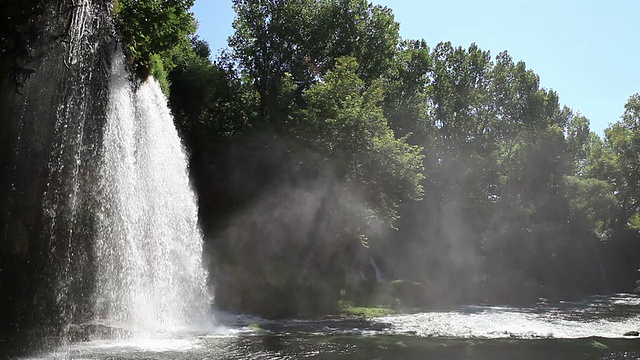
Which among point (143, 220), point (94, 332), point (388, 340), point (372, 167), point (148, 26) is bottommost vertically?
point (388, 340)

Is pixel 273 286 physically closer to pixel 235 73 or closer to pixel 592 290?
Answer: pixel 235 73

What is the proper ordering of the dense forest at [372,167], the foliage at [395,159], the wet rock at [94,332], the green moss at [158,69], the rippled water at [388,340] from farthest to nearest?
the foliage at [395,159], the dense forest at [372,167], the green moss at [158,69], the wet rock at [94,332], the rippled water at [388,340]

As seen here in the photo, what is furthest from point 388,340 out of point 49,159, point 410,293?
point 410,293

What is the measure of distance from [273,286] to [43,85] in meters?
17.2

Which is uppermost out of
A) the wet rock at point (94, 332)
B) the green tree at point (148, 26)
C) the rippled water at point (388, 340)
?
the green tree at point (148, 26)

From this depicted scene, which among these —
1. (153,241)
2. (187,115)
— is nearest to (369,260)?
(187,115)

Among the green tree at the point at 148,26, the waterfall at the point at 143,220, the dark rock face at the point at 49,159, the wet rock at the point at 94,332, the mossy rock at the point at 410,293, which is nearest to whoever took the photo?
the dark rock face at the point at 49,159

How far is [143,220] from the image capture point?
2009cm

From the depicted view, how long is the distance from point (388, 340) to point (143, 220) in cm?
1059

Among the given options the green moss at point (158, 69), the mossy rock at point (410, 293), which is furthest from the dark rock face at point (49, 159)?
the mossy rock at point (410, 293)

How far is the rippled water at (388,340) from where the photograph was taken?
51.9 ft

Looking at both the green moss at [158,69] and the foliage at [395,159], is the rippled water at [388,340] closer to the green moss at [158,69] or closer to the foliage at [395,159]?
the foliage at [395,159]

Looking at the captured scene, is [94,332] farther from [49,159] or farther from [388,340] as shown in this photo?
[388,340]

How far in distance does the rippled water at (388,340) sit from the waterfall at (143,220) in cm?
197
